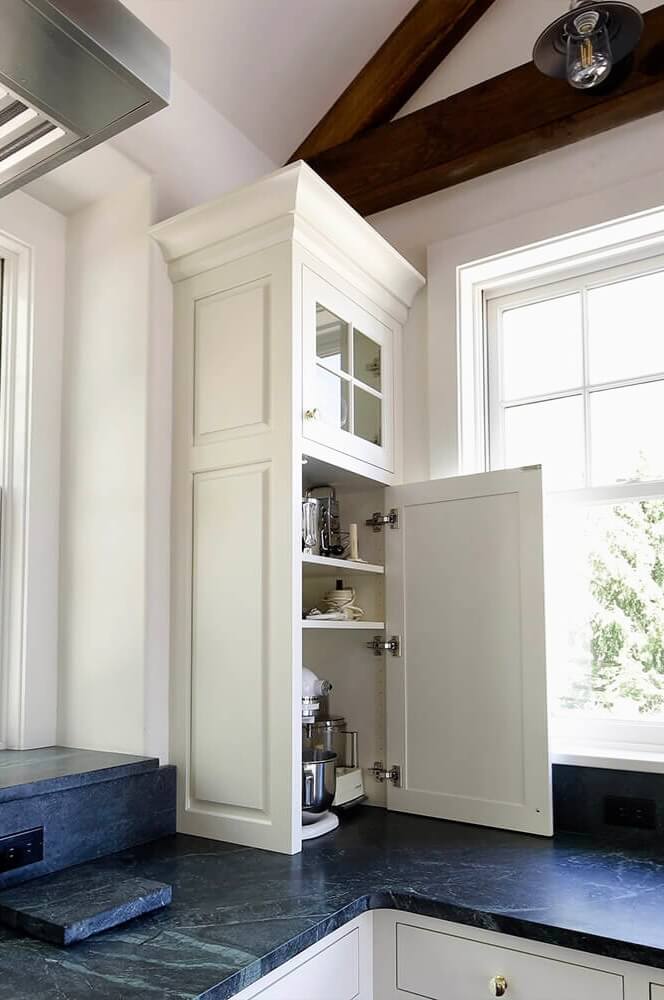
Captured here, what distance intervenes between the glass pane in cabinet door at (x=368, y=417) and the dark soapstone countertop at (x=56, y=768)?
107 cm

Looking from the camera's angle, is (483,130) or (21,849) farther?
(483,130)

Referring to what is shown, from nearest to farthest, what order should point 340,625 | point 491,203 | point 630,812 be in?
point 630,812, point 340,625, point 491,203

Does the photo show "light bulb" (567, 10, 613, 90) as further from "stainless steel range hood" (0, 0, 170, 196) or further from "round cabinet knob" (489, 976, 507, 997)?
"round cabinet knob" (489, 976, 507, 997)

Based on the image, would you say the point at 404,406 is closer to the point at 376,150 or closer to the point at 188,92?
the point at 376,150

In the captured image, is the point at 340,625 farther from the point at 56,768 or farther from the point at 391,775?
the point at 56,768

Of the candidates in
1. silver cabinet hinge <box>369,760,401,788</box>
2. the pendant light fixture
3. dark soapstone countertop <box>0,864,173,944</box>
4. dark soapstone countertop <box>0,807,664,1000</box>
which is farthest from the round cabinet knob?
the pendant light fixture

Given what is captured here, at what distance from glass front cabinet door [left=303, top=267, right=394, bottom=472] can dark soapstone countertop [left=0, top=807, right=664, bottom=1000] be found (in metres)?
1.04

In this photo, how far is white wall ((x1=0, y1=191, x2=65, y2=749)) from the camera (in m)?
2.27

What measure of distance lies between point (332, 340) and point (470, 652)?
96 centimetres

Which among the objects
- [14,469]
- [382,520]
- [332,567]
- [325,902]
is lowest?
[325,902]

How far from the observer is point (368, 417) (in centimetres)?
244

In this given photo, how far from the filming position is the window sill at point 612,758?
2086 mm

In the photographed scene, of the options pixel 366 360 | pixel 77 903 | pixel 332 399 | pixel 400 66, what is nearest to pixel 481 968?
pixel 77 903

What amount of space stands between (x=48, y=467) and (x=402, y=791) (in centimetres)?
141
